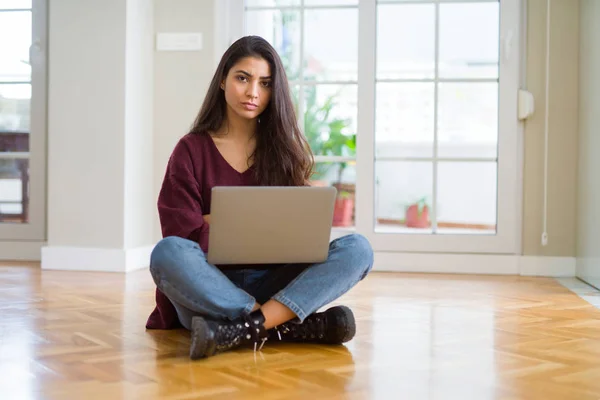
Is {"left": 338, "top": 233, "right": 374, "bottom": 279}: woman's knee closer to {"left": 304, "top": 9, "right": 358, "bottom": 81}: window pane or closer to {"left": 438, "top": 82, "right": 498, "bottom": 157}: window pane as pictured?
{"left": 438, "top": 82, "right": 498, "bottom": 157}: window pane

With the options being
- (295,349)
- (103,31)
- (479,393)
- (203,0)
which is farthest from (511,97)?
(479,393)

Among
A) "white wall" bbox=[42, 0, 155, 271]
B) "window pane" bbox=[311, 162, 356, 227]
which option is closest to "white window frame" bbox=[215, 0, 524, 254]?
"white wall" bbox=[42, 0, 155, 271]

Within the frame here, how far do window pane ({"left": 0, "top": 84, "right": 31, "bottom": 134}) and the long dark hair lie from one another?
281cm

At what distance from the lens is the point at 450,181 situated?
189 inches

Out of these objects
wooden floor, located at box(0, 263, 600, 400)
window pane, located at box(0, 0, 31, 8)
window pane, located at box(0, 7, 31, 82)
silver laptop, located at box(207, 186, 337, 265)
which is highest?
window pane, located at box(0, 0, 31, 8)

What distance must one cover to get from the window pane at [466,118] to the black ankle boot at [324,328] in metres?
2.60

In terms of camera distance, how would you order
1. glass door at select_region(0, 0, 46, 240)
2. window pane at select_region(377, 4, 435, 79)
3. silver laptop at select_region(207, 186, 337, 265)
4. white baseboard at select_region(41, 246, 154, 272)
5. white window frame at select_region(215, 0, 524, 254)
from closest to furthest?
silver laptop at select_region(207, 186, 337, 265) → white baseboard at select_region(41, 246, 154, 272) → white window frame at select_region(215, 0, 524, 254) → window pane at select_region(377, 4, 435, 79) → glass door at select_region(0, 0, 46, 240)

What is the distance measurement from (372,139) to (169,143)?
3.93ft

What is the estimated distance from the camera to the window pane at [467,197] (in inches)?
189

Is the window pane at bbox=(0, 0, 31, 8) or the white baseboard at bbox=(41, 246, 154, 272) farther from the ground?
the window pane at bbox=(0, 0, 31, 8)

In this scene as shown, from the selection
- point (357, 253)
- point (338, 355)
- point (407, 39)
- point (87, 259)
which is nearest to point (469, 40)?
point (407, 39)

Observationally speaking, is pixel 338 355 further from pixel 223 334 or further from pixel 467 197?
pixel 467 197

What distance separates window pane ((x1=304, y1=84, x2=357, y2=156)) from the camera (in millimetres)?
5043

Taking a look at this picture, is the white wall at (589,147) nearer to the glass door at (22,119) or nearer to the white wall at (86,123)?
the white wall at (86,123)
